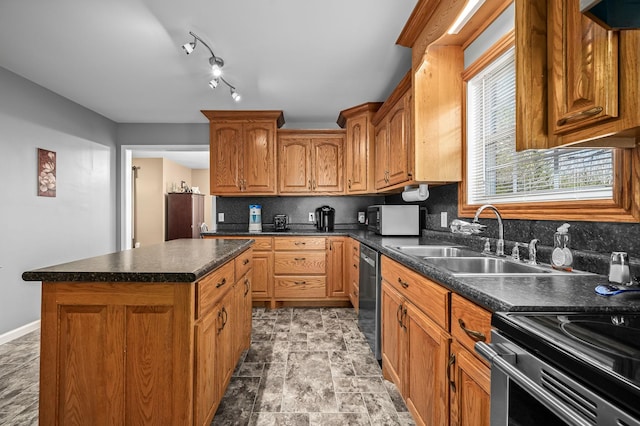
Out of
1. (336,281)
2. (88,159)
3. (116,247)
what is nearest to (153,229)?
(116,247)

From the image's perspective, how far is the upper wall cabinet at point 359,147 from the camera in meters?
3.71

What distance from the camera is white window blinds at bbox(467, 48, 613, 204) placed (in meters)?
1.33

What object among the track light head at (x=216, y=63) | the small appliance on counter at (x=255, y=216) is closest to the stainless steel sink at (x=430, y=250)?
the track light head at (x=216, y=63)

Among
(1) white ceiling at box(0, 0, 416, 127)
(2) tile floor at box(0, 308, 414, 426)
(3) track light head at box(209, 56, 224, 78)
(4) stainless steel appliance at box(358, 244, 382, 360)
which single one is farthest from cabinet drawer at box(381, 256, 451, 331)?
(3) track light head at box(209, 56, 224, 78)

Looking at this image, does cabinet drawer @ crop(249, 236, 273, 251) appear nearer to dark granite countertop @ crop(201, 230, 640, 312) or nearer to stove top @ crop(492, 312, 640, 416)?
dark granite countertop @ crop(201, 230, 640, 312)

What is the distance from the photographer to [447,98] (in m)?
2.23

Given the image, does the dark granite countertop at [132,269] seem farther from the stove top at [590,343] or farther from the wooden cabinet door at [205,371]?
the stove top at [590,343]

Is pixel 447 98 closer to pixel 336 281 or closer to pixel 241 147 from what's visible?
pixel 336 281

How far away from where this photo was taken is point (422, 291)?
4.57 ft

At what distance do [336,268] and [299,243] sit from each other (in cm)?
56

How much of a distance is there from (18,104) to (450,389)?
4.32 meters

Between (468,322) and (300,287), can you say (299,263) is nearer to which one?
(300,287)

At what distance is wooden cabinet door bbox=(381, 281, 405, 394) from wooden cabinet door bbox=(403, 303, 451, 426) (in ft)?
0.36

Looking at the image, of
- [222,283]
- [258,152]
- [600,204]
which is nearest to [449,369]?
[600,204]
